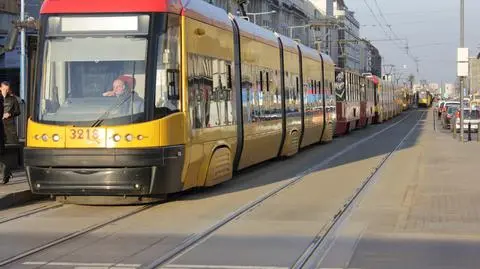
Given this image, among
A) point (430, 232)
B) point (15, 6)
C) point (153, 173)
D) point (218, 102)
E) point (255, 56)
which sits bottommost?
point (430, 232)

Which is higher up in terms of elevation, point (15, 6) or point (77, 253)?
point (15, 6)

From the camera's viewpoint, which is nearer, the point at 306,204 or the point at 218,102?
the point at 306,204

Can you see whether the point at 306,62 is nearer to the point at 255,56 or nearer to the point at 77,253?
the point at 255,56

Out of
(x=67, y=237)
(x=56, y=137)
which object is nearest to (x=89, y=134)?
(x=56, y=137)

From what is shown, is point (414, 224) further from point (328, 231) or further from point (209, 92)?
point (209, 92)

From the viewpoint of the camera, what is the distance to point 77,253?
7.84 metres

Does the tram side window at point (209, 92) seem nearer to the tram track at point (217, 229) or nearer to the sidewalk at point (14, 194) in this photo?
the tram track at point (217, 229)

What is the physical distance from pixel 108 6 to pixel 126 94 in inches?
56.6

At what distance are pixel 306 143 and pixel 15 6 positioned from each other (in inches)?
965

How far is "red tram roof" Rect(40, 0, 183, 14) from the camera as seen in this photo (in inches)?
431

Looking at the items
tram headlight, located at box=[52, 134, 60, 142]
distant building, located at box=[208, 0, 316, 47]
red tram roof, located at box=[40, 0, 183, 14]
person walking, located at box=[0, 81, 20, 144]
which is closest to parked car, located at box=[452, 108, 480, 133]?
person walking, located at box=[0, 81, 20, 144]

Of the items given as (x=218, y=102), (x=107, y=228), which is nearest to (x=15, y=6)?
(x=218, y=102)

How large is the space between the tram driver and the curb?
2.42m

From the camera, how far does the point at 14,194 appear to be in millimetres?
11594
